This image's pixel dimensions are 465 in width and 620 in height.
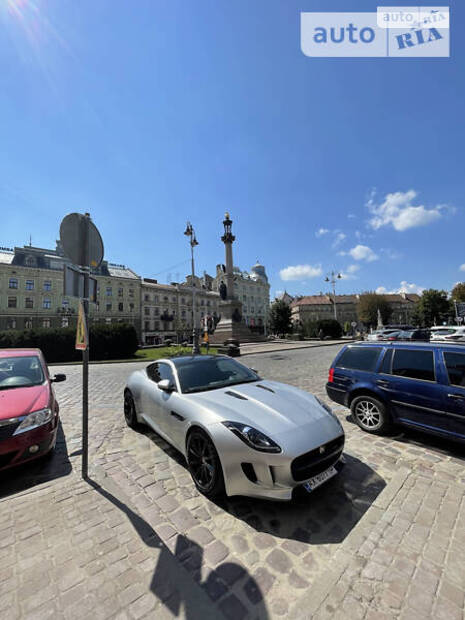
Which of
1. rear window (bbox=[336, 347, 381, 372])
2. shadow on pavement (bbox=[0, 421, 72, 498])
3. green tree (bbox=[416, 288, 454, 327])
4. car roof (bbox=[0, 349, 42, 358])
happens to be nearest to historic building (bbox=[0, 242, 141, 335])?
car roof (bbox=[0, 349, 42, 358])

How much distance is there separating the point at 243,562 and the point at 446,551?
5.65ft

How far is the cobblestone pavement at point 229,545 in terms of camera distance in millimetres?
1709

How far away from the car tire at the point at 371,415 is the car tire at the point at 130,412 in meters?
4.22

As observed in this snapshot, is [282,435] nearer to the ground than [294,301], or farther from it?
nearer to the ground

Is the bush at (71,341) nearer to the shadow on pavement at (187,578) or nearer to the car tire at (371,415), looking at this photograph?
the car tire at (371,415)

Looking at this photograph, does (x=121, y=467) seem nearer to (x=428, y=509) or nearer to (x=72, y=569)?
(x=72, y=569)

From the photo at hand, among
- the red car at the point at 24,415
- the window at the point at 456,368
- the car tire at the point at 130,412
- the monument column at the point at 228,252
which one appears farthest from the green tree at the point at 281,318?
the red car at the point at 24,415

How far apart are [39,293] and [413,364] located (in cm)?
5359

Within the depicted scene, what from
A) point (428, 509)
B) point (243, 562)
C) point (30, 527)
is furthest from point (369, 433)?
point (30, 527)

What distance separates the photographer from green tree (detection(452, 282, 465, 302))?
5700 cm

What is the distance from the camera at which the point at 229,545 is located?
2.22m

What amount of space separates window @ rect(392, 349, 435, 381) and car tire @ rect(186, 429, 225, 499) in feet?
11.5

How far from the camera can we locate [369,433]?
14.9 feet

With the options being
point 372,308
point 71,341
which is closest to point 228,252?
point 71,341
